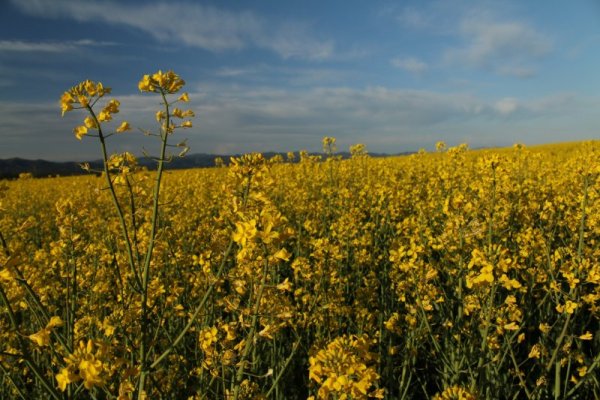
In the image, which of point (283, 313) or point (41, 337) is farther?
point (283, 313)

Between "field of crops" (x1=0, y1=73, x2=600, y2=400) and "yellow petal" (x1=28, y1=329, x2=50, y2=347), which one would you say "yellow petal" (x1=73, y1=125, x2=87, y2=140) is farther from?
"yellow petal" (x1=28, y1=329, x2=50, y2=347)

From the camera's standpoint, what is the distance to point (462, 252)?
9.34ft

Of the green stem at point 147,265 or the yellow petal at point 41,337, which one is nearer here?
the yellow petal at point 41,337

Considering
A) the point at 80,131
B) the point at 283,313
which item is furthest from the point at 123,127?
the point at 283,313

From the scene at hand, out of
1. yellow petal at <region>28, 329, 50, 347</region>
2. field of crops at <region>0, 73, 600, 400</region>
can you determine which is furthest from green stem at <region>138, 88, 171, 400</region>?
yellow petal at <region>28, 329, 50, 347</region>

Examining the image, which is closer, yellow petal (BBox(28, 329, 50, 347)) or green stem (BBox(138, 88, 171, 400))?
yellow petal (BBox(28, 329, 50, 347))

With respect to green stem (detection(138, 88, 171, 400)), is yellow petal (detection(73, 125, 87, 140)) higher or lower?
higher

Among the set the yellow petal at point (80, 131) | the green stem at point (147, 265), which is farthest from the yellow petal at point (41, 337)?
the yellow petal at point (80, 131)

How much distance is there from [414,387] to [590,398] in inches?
56.0

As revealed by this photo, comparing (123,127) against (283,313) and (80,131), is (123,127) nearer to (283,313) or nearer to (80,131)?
(80,131)

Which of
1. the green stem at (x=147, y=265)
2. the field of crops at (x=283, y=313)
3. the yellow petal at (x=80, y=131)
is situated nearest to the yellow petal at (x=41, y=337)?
the field of crops at (x=283, y=313)

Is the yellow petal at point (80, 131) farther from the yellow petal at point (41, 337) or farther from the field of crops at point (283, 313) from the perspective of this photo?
the yellow petal at point (41, 337)

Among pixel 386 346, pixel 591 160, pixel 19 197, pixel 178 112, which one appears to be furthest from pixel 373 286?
pixel 19 197

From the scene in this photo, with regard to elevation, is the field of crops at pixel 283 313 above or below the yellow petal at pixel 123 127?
below
